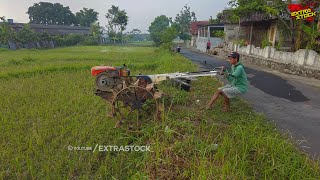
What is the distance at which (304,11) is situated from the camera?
36.7 ft

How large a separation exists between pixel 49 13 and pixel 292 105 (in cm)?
6756

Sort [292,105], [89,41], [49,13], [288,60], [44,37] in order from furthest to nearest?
[49,13], [89,41], [44,37], [288,60], [292,105]

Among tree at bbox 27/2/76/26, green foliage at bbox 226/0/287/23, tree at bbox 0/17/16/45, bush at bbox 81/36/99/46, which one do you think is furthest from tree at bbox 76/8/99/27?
green foliage at bbox 226/0/287/23

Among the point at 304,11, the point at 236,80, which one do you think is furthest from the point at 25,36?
the point at 236,80

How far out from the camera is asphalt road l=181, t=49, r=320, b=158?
14.2 feet

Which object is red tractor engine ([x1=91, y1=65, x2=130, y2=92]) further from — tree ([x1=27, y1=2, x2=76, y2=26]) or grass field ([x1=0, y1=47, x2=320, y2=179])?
tree ([x1=27, y1=2, x2=76, y2=26])

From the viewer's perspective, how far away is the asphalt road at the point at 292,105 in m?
4.32

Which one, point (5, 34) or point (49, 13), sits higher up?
point (49, 13)

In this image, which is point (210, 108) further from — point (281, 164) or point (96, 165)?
point (96, 165)

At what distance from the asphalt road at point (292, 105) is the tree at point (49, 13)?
64005 mm

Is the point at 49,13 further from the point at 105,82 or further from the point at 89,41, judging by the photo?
the point at 105,82

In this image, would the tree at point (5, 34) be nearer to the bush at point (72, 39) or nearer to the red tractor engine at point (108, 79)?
the bush at point (72, 39)

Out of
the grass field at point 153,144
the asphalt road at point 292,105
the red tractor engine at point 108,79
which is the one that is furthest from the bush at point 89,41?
the red tractor engine at point 108,79

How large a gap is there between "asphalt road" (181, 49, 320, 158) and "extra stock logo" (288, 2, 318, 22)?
384cm
